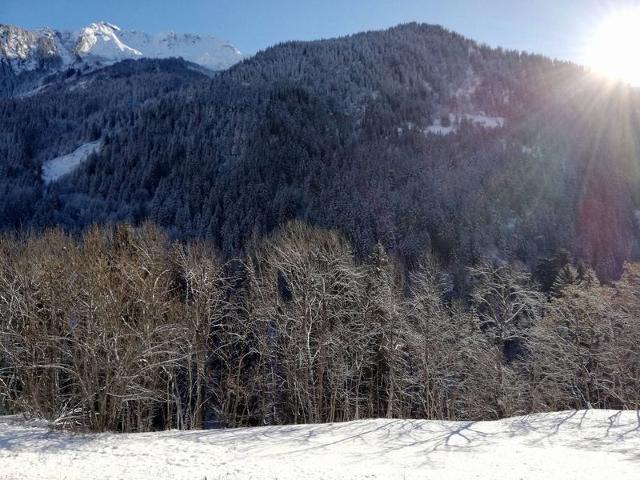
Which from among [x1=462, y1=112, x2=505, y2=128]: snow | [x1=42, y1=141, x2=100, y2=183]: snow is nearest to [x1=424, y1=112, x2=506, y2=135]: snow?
[x1=462, y1=112, x2=505, y2=128]: snow

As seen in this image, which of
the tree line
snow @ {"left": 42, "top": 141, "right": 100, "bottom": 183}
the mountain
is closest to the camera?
the tree line

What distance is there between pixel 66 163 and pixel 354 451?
165469mm

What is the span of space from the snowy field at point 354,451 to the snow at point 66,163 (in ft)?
469

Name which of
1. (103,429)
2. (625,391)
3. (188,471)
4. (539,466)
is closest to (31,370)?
(103,429)

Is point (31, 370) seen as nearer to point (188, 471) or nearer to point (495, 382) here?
point (188, 471)

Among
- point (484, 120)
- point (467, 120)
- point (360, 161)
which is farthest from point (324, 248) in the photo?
point (484, 120)

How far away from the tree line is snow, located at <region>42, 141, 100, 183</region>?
435 ft

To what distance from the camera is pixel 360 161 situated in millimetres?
124750

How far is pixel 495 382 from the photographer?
87.1 feet

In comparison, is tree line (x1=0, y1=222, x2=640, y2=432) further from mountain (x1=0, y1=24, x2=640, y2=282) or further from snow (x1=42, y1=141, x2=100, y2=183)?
snow (x1=42, y1=141, x2=100, y2=183)

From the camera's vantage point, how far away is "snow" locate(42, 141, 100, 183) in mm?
140700

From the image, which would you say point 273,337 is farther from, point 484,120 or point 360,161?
point 484,120

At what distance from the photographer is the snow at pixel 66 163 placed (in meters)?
141

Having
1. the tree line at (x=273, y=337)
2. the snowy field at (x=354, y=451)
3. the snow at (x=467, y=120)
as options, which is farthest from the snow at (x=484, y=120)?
the snowy field at (x=354, y=451)
